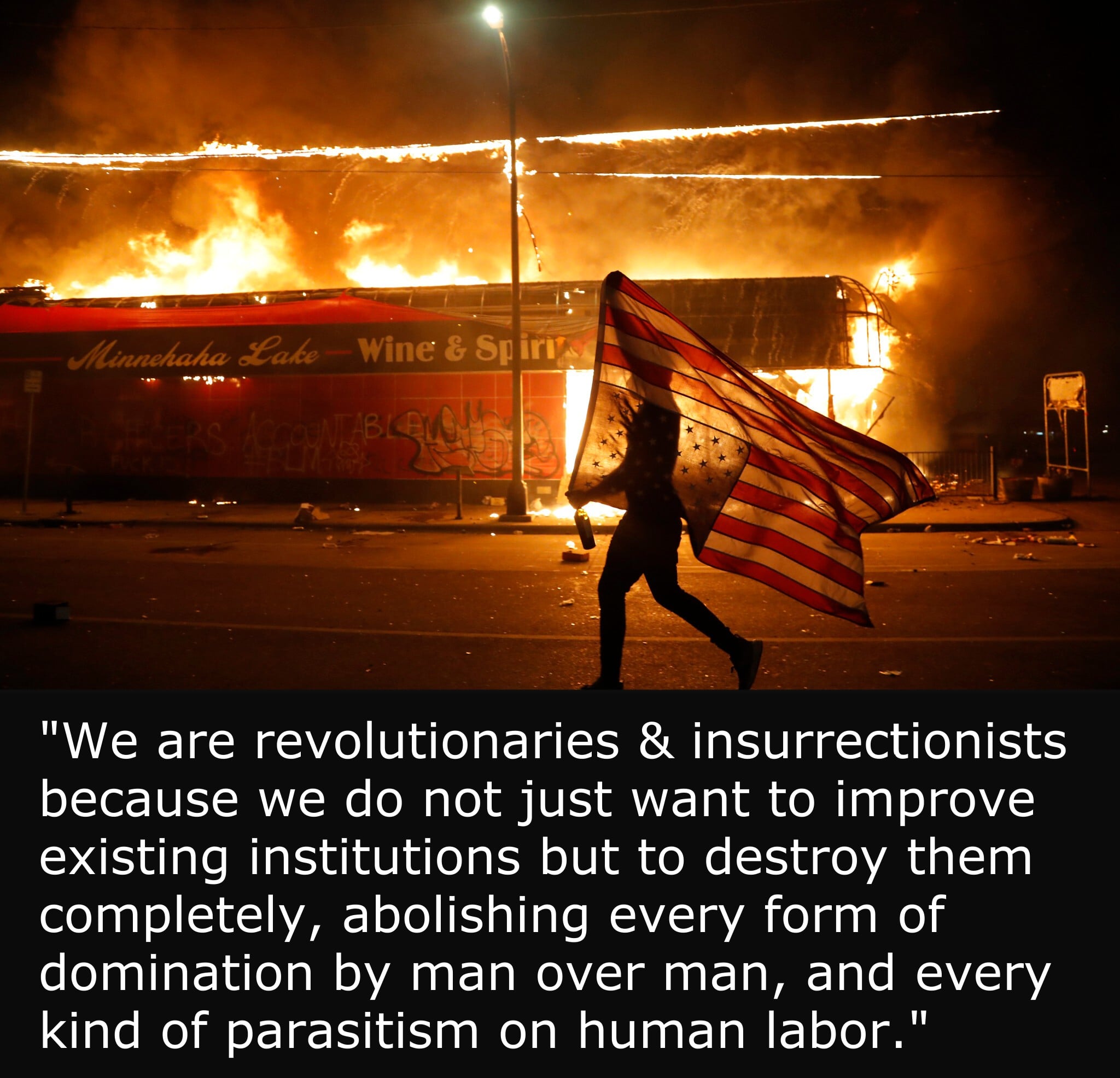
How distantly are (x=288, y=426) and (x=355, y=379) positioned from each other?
2039 millimetres

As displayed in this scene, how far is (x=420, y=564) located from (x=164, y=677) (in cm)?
618

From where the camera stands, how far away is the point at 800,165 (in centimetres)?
3053

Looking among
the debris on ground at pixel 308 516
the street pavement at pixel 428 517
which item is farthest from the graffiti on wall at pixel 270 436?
the debris on ground at pixel 308 516

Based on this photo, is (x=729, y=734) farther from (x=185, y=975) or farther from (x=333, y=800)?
(x=185, y=975)

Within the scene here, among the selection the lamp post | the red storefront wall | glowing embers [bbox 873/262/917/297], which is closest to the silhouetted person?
the lamp post

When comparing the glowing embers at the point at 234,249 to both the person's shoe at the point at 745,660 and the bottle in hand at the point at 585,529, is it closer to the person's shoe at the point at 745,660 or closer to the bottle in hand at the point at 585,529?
the bottle in hand at the point at 585,529

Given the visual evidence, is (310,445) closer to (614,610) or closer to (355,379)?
(355,379)

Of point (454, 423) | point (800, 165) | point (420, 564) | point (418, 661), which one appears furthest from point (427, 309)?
point (418, 661)

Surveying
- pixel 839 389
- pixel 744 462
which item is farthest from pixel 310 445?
pixel 744 462

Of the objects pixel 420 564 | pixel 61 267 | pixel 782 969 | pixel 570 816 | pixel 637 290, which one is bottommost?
pixel 782 969

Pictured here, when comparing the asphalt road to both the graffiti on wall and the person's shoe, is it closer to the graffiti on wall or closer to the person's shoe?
the person's shoe

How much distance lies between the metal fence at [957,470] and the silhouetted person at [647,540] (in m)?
18.8

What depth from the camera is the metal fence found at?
74.9 feet

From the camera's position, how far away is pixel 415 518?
18969 millimetres
